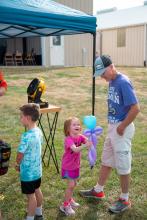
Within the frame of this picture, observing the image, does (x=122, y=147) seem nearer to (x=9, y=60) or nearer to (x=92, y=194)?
(x=92, y=194)

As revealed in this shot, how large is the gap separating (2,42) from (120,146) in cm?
1924

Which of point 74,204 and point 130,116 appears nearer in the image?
point 130,116

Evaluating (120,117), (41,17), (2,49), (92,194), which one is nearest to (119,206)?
(92,194)

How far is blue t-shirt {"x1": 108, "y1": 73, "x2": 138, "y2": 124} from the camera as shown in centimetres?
368

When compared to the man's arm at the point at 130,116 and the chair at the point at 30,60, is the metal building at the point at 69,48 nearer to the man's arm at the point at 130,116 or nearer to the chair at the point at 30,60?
the chair at the point at 30,60

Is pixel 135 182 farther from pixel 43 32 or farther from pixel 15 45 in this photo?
pixel 15 45

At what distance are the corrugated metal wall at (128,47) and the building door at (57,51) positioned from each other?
24.6 ft

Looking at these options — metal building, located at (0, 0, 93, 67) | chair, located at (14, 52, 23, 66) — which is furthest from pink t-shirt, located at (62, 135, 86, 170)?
chair, located at (14, 52, 23, 66)

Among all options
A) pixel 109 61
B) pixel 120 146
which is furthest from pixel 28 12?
pixel 120 146

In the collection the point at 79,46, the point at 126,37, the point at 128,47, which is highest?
the point at 126,37

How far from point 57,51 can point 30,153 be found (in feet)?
51.1

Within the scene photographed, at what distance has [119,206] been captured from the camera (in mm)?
4031

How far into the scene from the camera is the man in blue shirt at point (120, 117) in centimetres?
371

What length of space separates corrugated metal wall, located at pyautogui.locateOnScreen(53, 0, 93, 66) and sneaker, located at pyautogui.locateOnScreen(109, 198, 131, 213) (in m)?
15.4
